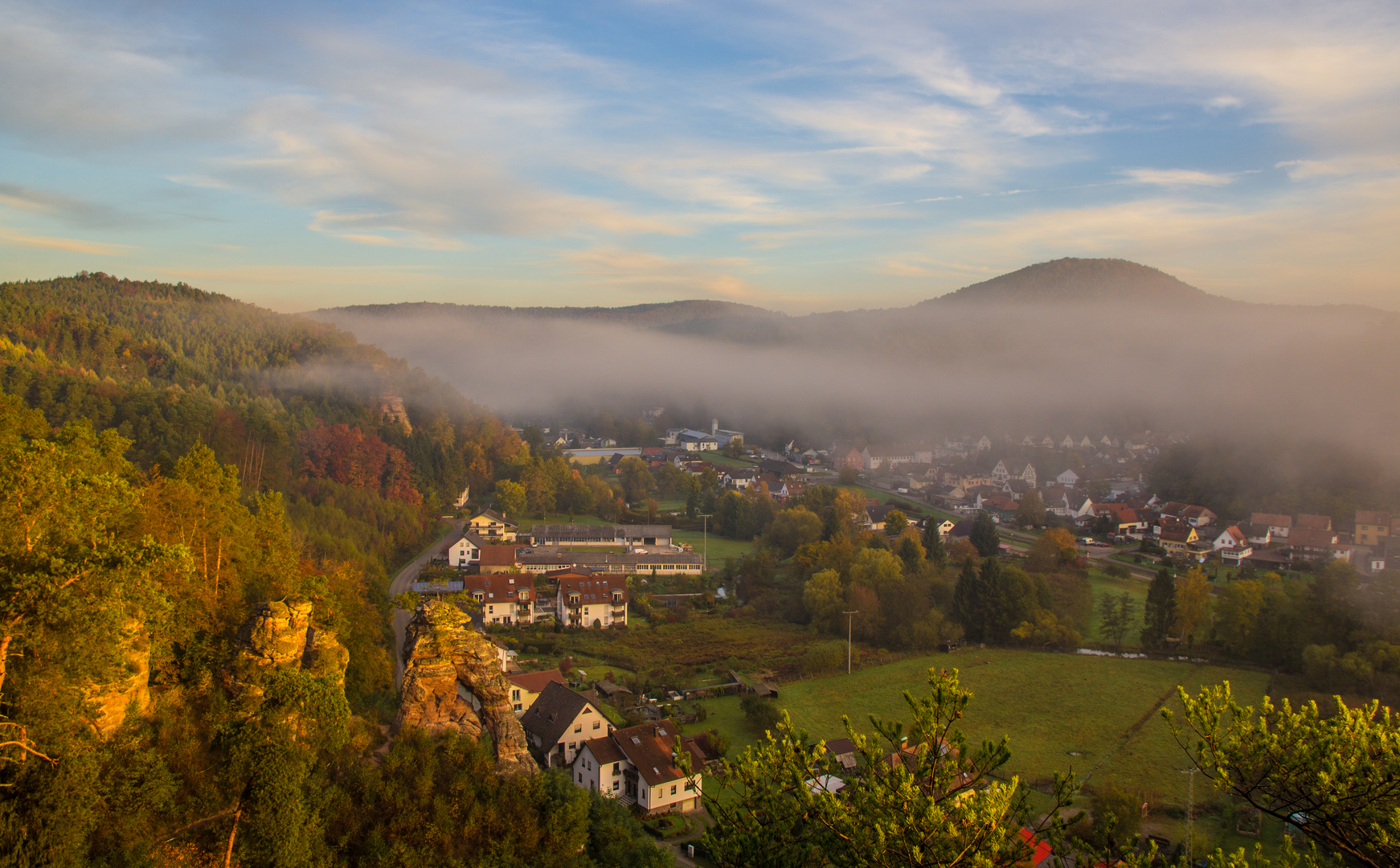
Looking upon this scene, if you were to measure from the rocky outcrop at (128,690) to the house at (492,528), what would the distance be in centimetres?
3309

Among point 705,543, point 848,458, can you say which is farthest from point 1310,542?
point 848,458

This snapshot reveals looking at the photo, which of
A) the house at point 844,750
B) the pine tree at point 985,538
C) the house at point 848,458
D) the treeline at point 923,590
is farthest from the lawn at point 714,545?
the house at point 848,458

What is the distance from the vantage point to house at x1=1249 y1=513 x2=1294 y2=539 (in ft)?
148

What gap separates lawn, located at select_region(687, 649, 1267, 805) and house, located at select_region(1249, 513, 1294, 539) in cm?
2217

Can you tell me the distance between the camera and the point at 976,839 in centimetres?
536

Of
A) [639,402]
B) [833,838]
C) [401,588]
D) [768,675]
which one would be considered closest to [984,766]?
[833,838]

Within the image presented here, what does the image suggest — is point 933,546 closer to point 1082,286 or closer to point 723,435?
point 723,435

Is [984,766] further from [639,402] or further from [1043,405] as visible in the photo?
[639,402]

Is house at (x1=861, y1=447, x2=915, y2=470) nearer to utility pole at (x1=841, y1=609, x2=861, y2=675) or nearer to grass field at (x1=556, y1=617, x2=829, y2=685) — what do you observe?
utility pole at (x1=841, y1=609, x2=861, y2=675)

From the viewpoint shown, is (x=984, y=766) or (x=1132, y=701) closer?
Answer: (x=984, y=766)

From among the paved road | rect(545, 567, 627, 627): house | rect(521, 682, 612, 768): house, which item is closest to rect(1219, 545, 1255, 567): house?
rect(545, 567, 627, 627): house

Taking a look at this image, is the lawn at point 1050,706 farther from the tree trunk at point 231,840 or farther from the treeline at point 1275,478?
the treeline at point 1275,478

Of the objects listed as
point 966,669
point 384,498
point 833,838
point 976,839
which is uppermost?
point 976,839

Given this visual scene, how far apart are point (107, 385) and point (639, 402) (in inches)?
3164
